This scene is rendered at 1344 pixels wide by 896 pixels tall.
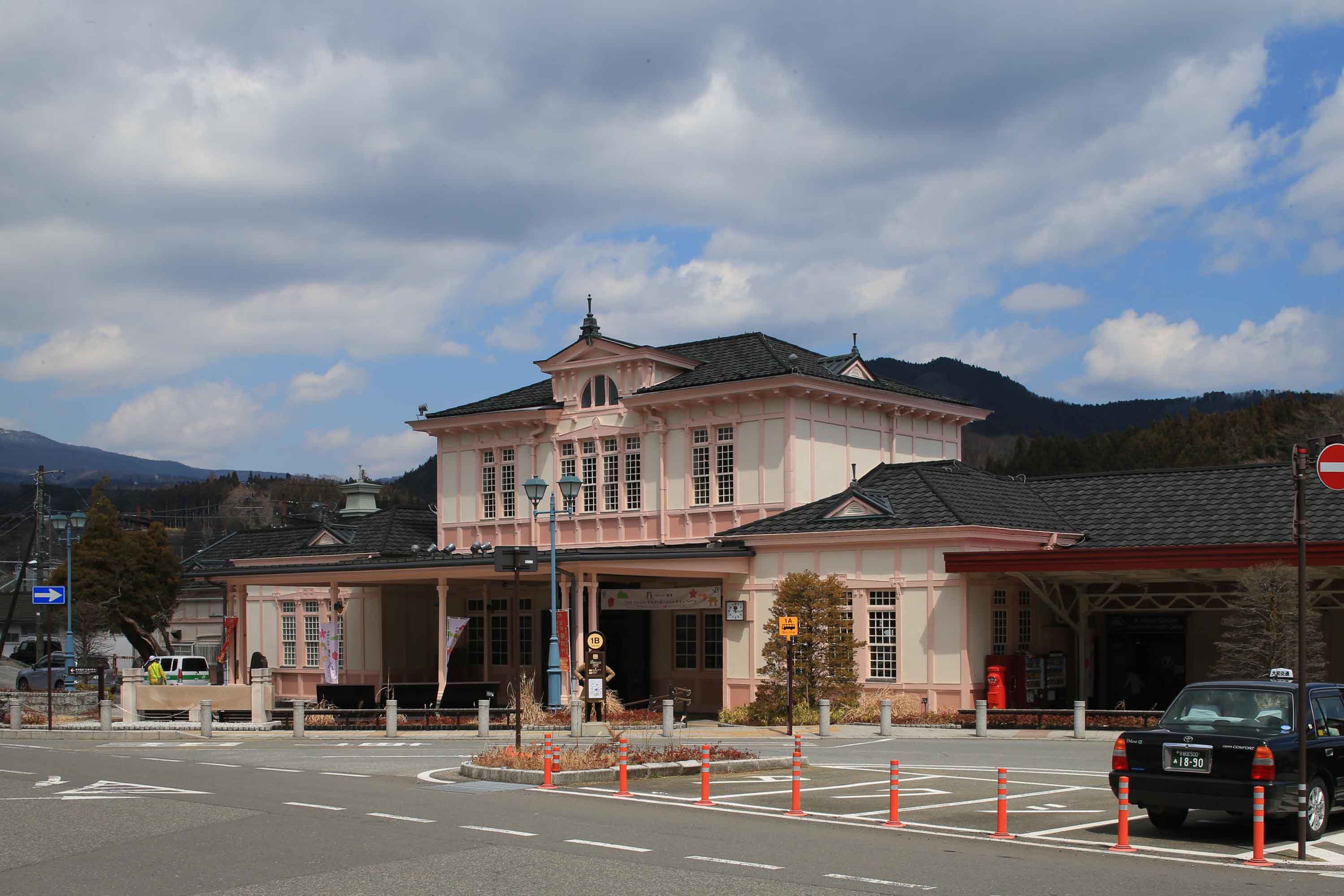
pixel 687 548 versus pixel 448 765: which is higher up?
pixel 687 548

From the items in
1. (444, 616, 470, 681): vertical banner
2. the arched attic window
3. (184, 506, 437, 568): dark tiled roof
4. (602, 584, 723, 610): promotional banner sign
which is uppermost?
the arched attic window

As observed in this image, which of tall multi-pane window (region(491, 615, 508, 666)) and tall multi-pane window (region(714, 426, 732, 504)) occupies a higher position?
tall multi-pane window (region(714, 426, 732, 504))

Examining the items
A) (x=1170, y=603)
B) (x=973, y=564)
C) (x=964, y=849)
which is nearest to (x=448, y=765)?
(x=964, y=849)

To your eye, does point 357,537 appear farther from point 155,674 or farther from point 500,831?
point 500,831

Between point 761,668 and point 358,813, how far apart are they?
1856cm

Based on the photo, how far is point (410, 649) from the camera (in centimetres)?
4678

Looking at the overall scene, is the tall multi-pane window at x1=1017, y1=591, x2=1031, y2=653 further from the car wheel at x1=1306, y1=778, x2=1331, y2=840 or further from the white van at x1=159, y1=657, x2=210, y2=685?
the white van at x1=159, y1=657, x2=210, y2=685

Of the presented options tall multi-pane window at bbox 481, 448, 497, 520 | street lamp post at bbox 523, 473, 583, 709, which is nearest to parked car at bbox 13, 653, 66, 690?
tall multi-pane window at bbox 481, 448, 497, 520

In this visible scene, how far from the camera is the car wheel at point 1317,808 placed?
13.8m

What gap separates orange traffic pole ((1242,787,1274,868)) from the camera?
40.9ft

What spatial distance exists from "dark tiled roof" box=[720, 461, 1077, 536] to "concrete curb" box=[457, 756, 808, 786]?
12.9 meters

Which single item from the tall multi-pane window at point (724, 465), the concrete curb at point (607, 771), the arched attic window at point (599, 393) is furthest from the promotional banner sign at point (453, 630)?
the concrete curb at point (607, 771)

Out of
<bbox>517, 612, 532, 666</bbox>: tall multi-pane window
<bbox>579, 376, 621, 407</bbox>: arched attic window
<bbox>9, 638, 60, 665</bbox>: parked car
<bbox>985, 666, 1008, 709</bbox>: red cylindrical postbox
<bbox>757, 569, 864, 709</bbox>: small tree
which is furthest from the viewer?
<bbox>9, 638, 60, 665</bbox>: parked car

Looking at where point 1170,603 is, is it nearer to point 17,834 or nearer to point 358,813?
point 358,813
